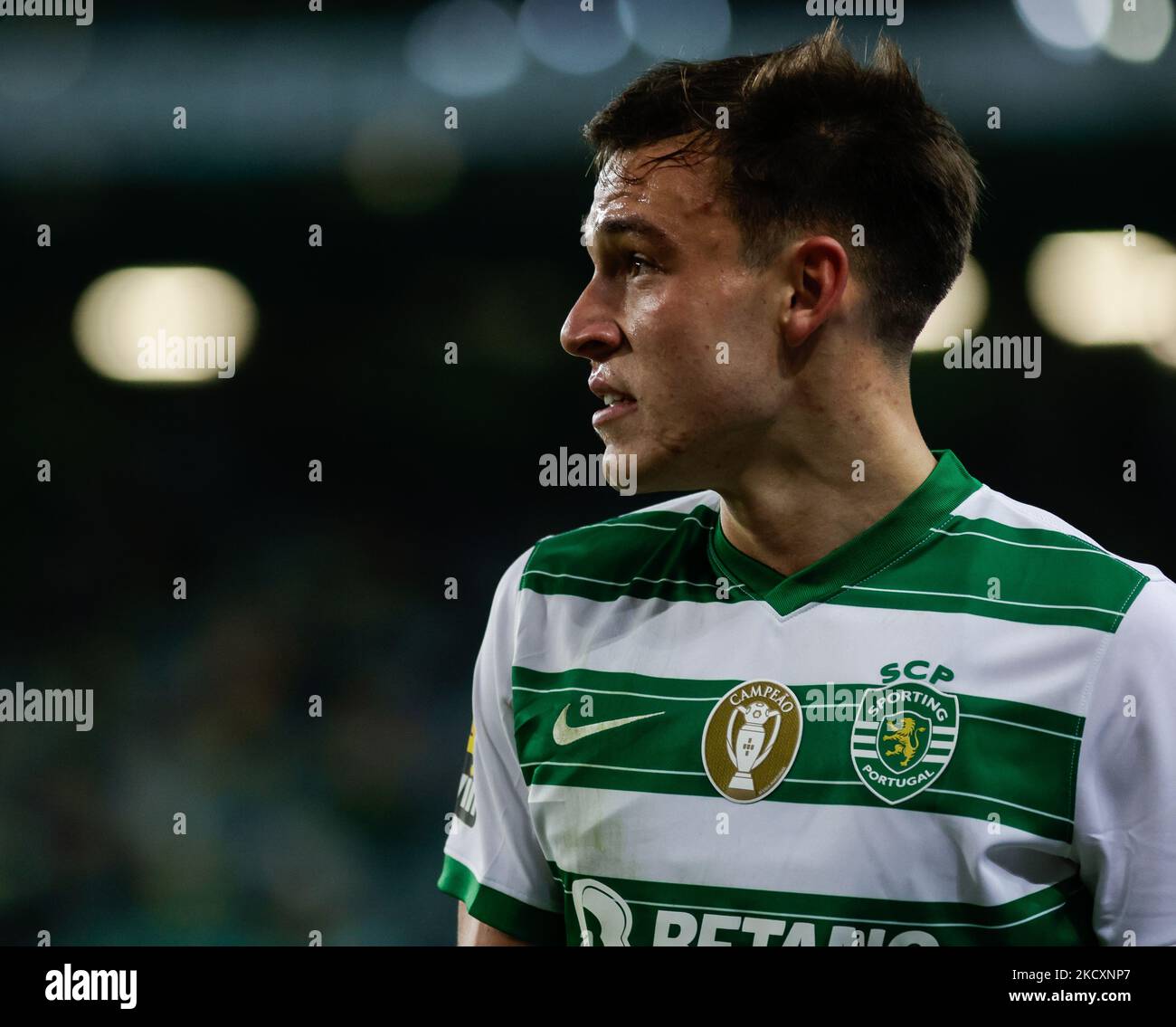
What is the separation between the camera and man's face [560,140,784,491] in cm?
133

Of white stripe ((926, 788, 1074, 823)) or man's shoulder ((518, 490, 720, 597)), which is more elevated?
man's shoulder ((518, 490, 720, 597))

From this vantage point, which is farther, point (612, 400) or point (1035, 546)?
point (612, 400)

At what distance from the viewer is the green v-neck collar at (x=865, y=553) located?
131 centimetres

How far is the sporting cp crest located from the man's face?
31cm

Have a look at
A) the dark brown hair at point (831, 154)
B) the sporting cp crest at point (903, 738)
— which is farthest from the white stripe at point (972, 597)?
the dark brown hair at point (831, 154)

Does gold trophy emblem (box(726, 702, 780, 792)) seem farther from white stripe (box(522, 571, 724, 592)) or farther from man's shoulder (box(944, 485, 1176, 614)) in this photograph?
man's shoulder (box(944, 485, 1176, 614))

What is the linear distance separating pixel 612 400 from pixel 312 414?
2.18 m

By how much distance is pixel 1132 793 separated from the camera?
1.16 metres

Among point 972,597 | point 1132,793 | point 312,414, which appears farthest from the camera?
point 312,414

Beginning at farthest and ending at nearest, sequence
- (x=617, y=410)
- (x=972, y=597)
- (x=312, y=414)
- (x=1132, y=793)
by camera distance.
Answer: (x=312, y=414) → (x=617, y=410) → (x=972, y=597) → (x=1132, y=793)

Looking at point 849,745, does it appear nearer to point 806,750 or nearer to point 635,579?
point 806,750

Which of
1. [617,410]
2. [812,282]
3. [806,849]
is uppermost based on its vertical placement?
A: [812,282]

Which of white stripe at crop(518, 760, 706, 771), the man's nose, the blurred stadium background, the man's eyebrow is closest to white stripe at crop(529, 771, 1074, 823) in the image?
white stripe at crop(518, 760, 706, 771)

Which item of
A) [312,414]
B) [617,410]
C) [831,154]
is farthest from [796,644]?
[312,414]
